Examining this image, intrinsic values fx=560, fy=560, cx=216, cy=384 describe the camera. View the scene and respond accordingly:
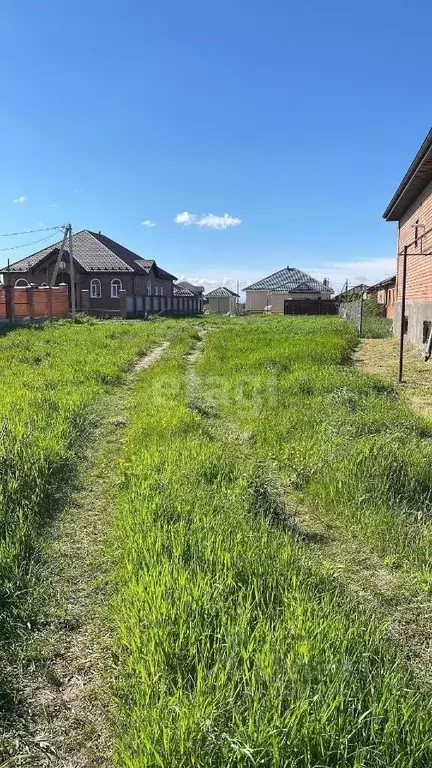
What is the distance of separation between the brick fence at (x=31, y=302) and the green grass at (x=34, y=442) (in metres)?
10.2

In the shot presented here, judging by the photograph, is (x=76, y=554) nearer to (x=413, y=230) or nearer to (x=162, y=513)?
(x=162, y=513)

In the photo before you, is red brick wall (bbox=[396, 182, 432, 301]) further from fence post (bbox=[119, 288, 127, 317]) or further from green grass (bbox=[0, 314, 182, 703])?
fence post (bbox=[119, 288, 127, 317])

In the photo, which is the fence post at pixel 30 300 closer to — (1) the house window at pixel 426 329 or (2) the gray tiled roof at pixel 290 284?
(1) the house window at pixel 426 329

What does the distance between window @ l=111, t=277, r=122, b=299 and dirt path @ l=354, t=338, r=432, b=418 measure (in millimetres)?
25740

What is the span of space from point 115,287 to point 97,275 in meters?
1.57

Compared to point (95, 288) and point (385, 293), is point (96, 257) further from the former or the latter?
point (385, 293)

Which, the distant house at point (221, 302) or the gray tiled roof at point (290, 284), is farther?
the distant house at point (221, 302)

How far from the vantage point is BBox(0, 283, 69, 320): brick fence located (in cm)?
2302

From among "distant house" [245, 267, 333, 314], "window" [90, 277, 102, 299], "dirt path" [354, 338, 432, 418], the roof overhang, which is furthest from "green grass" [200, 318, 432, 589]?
"distant house" [245, 267, 333, 314]

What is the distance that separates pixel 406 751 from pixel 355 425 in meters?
4.67

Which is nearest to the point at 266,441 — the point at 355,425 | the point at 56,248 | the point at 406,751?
the point at 355,425

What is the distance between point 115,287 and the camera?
41.3m

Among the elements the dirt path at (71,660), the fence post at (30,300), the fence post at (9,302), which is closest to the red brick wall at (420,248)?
the dirt path at (71,660)

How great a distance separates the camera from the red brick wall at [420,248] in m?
14.7
